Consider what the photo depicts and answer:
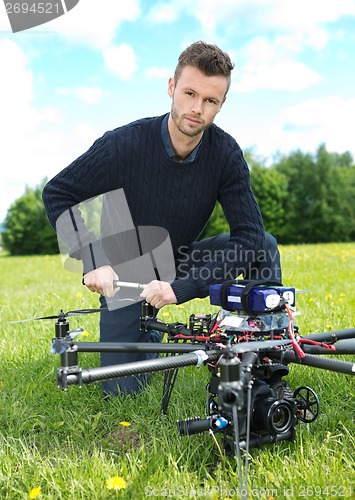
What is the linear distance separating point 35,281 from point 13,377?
7.43 meters

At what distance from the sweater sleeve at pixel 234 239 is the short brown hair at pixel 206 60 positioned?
712 millimetres

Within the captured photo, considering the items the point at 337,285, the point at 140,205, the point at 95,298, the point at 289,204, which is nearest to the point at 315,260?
the point at 337,285

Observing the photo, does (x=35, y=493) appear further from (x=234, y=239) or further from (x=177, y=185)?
(x=177, y=185)

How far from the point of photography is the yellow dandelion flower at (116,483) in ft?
9.39

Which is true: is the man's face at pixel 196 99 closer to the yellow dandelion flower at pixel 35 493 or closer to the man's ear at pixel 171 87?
the man's ear at pixel 171 87

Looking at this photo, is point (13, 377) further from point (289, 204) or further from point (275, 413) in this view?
point (289, 204)

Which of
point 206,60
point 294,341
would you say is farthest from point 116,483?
point 206,60

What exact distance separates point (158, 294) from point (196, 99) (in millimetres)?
1380

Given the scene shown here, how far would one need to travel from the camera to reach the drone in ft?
8.82

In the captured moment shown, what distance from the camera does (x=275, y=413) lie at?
2.98 m

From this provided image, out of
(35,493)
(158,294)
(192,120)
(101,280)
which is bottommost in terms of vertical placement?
(35,493)

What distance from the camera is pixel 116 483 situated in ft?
9.49

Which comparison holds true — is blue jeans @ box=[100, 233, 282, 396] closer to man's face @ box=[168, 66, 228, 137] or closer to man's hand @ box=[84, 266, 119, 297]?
man's hand @ box=[84, 266, 119, 297]

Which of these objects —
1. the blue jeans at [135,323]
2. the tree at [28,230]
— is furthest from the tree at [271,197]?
the blue jeans at [135,323]
